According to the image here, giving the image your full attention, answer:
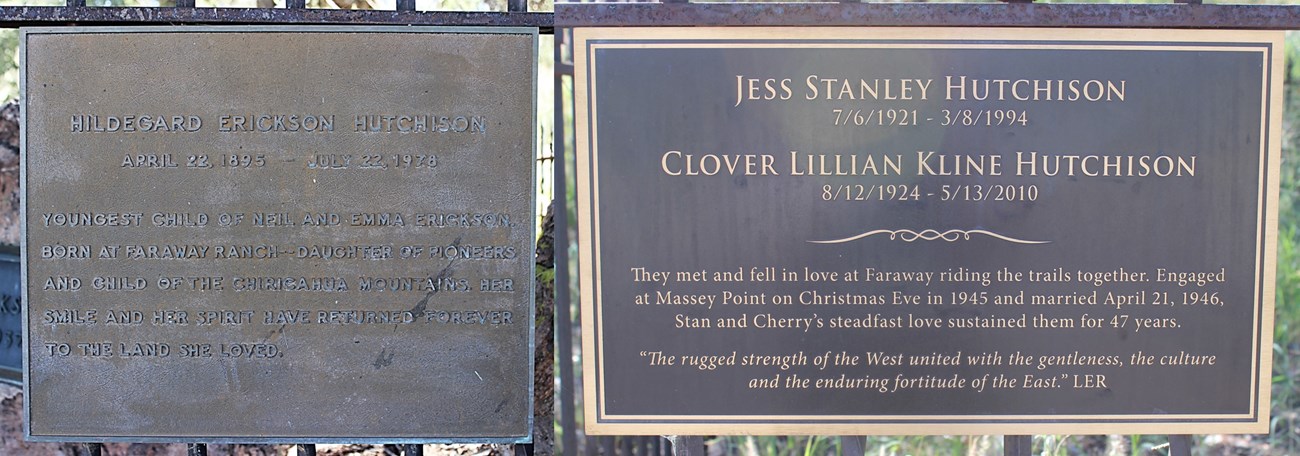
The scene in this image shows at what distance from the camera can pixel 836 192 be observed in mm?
2324

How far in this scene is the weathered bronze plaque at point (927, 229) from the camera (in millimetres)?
2297

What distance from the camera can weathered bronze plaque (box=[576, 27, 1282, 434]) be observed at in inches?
90.4

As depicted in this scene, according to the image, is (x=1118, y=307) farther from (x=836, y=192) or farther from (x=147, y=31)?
(x=147, y=31)

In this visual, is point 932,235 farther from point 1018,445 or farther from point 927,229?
point 1018,445

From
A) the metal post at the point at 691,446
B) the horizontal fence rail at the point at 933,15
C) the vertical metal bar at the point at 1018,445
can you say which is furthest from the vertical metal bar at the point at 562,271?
the vertical metal bar at the point at 1018,445

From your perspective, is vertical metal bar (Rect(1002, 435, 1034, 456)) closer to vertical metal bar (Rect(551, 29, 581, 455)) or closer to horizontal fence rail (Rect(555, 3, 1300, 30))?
horizontal fence rail (Rect(555, 3, 1300, 30))

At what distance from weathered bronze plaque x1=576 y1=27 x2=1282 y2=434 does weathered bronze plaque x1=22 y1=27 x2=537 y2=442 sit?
279 millimetres

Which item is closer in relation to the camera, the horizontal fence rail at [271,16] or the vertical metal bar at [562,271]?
the horizontal fence rail at [271,16]

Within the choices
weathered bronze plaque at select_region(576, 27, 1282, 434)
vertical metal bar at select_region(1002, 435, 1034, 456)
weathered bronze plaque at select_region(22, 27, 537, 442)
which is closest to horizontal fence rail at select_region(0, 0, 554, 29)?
weathered bronze plaque at select_region(22, 27, 537, 442)

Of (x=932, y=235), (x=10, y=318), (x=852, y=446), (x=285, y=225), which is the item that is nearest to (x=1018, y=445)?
(x=852, y=446)

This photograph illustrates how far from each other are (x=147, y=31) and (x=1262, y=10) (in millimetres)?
2880

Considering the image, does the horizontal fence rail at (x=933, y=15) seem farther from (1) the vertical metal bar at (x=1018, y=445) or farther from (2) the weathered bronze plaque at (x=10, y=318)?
(2) the weathered bronze plaque at (x=10, y=318)

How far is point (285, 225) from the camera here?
7.83ft

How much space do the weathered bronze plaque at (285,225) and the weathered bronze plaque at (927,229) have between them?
0.91 feet
